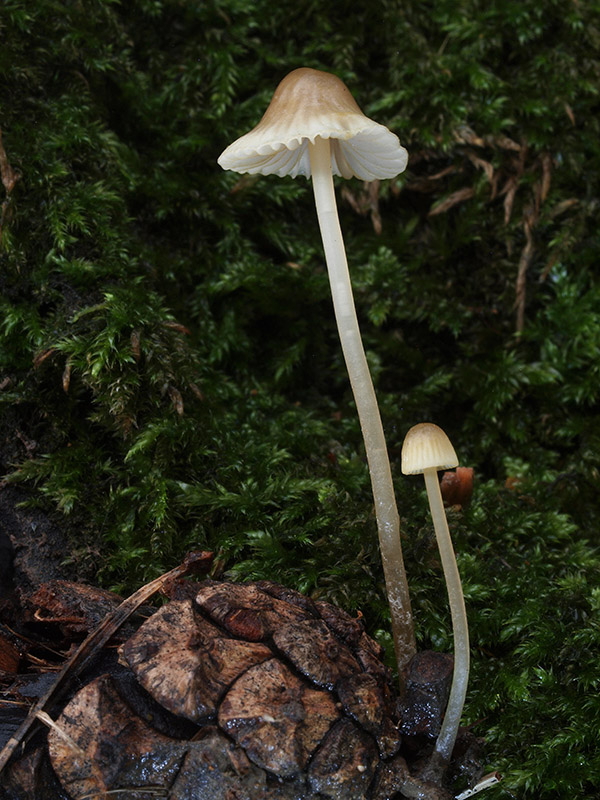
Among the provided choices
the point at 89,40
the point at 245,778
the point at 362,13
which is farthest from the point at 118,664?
the point at 362,13

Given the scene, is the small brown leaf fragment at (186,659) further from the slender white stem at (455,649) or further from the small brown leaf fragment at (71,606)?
the slender white stem at (455,649)

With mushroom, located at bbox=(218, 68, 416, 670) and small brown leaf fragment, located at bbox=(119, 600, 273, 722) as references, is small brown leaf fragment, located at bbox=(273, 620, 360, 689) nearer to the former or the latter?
small brown leaf fragment, located at bbox=(119, 600, 273, 722)

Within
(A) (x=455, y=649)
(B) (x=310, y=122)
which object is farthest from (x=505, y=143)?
(A) (x=455, y=649)

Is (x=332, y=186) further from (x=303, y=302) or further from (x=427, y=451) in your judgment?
(x=303, y=302)

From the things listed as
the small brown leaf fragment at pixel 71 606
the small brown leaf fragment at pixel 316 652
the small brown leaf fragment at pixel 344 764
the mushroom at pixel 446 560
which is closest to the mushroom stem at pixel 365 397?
the mushroom at pixel 446 560

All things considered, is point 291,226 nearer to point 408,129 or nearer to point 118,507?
point 408,129

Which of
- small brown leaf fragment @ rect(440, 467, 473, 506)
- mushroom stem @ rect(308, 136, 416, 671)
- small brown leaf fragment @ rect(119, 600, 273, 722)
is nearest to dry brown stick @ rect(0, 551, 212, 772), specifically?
small brown leaf fragment @ rect(119, 600, 273, 722)
